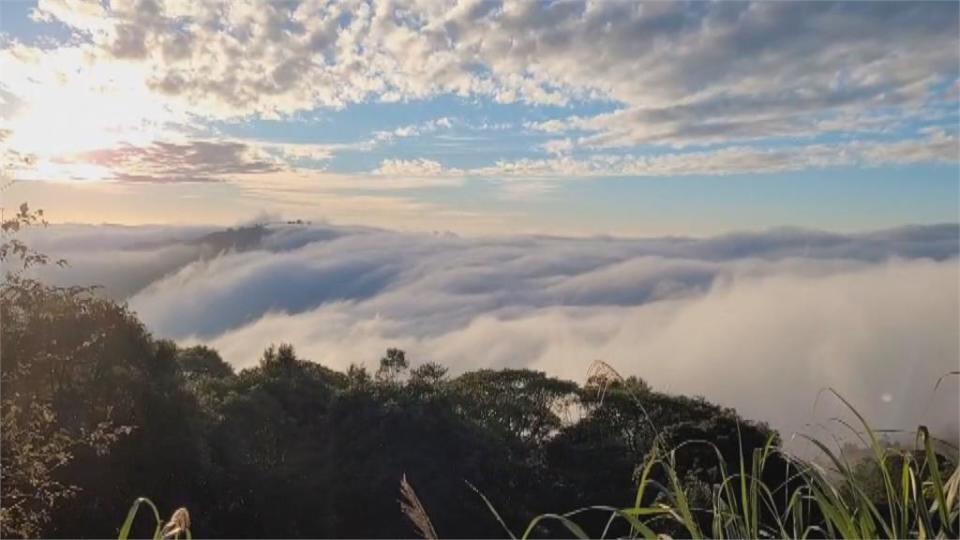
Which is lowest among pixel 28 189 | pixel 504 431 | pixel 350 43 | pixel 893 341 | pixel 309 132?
pixel 504 431

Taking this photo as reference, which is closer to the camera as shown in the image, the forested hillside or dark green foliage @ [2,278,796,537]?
the forested hillside

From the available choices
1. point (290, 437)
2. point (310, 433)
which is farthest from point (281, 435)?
point (310, 433)

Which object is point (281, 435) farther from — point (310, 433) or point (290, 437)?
point (310, 433)

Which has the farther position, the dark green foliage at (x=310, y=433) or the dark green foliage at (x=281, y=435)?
the dark green foliage at (x=310, y=433)

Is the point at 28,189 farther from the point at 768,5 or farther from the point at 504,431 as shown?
the point at 768,5

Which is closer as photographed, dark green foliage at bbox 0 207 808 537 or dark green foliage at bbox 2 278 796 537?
dark green foliage at bbox 0 207 808 537

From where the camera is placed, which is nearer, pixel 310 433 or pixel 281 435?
pixel 281 435

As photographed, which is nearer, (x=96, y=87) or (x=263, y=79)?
(x=96, y=87)

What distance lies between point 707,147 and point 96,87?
17.3ft

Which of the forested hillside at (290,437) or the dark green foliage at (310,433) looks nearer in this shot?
the forested hillside at (290,437)

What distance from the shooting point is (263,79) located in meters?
6.14

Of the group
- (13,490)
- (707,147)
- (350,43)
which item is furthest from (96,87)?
(707,147)

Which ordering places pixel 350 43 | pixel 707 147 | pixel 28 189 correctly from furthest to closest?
pixel 707 147
pixel 350 43
pixel 28 189

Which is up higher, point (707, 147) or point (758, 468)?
point (707, 147)
